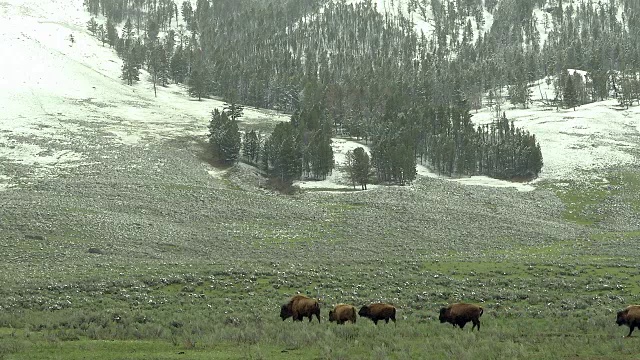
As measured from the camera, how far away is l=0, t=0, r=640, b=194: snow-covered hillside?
10175 centimetres

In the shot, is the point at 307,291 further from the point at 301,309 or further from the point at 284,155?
the point at 284,155

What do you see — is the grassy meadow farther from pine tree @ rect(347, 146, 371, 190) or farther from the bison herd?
pine tree @ rect(347, 146, 371, 190)

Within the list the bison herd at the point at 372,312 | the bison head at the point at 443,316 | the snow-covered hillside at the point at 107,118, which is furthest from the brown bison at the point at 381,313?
the snow-covered hillside at the point at 107,118

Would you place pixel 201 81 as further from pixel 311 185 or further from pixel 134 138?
pixel 311 185

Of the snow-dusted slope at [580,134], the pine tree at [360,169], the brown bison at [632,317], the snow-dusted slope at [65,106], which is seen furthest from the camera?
the snow-dusted slope at [580,134]

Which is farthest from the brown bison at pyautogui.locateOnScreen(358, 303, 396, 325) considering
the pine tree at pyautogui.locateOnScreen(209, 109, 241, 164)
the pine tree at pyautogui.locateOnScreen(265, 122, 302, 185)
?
the pine tree at pyautogui.locateOnScreen(209, 109, 241, 164)

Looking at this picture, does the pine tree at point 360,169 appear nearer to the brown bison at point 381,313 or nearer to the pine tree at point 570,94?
the brown bison at point 381,313

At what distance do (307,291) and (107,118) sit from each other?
4498 inches

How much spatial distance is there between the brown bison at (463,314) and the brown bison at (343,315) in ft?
13.4

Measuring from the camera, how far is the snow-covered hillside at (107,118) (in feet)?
334

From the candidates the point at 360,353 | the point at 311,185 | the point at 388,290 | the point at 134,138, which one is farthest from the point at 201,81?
the point at 360,353

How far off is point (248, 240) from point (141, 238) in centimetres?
1170

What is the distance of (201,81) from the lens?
16838cm

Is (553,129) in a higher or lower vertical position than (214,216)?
higher
